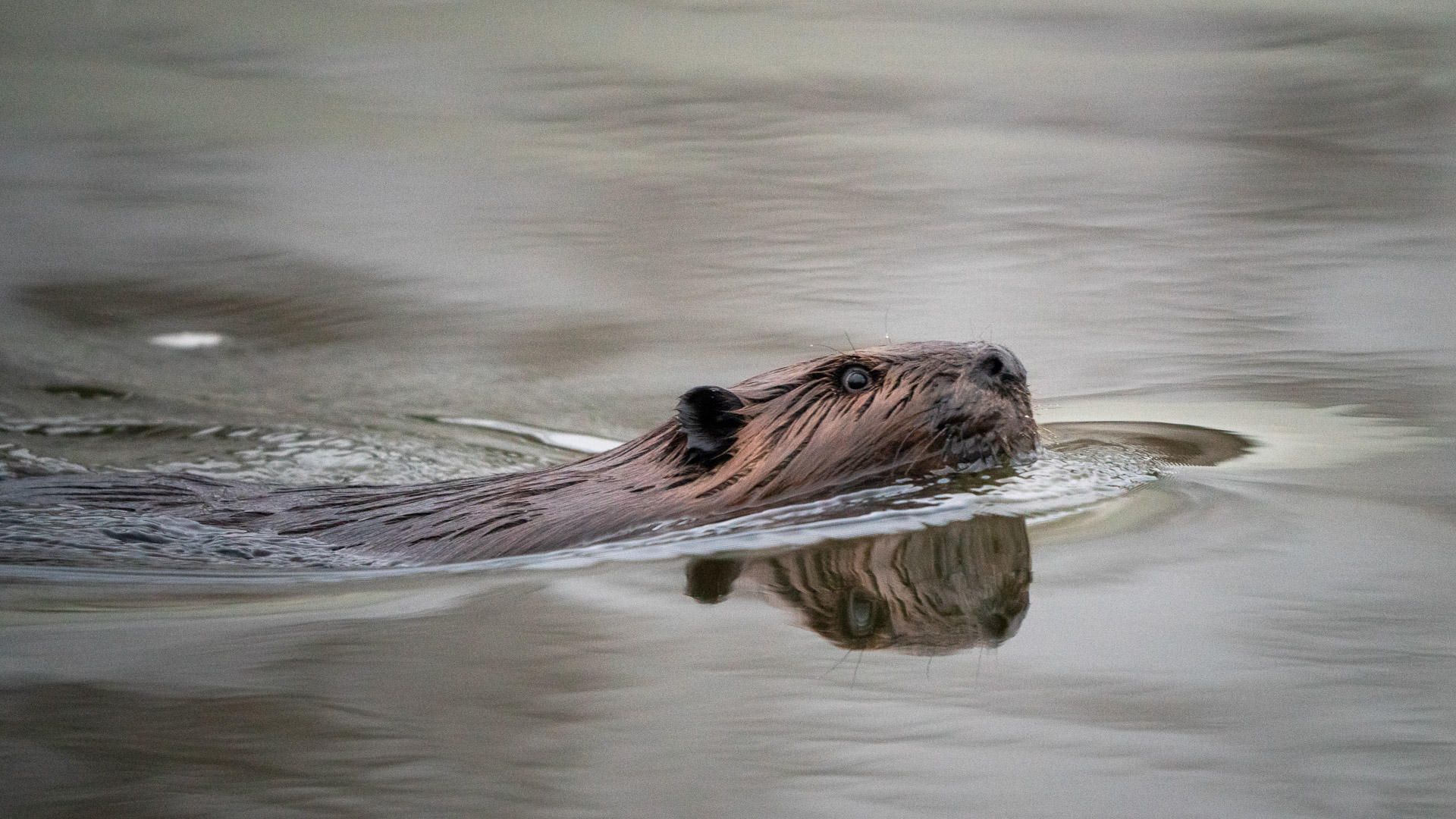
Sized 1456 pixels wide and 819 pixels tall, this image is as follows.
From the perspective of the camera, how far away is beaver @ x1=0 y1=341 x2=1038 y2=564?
158 inches

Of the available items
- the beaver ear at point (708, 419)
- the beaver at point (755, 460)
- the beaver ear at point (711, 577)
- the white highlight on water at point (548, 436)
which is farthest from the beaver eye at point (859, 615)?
the white highlight on water at point (548, 436)

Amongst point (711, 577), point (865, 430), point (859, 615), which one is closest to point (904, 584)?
point (859, 615)

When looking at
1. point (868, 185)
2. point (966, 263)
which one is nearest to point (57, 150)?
point (868, 185)

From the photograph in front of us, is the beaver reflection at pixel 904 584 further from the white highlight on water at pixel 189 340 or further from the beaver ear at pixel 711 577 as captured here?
the white highlight on water at pixel 189 340

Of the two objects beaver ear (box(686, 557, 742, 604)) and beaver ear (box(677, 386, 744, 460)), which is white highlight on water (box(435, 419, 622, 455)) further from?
beaver ear (box(686, 557, 742, 604))

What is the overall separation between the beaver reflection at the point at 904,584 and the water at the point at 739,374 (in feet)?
0.06

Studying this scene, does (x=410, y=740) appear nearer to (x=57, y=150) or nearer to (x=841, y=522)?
(x=841, y=522)

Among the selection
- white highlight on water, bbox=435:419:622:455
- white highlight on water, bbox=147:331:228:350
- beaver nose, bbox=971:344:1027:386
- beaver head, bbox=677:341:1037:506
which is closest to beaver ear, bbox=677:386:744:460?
beaver head, bbox=677:341:1037:506

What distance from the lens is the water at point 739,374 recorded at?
96.0 inches

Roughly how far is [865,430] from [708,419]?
41 cm

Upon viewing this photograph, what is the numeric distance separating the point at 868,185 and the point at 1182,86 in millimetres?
2372

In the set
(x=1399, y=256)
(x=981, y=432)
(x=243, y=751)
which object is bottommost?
(x=243, y=751)

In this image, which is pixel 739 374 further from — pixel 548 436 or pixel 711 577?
pixel 711 577

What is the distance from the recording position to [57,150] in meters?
9.43
